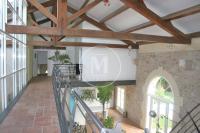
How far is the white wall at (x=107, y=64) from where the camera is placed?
34.3ft

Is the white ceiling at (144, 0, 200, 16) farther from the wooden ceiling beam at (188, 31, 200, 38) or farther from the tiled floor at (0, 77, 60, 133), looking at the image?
the tiled floor at (0, 77, 60, 133)

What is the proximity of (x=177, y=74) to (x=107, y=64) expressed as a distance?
4.08 meters

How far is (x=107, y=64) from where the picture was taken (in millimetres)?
10734

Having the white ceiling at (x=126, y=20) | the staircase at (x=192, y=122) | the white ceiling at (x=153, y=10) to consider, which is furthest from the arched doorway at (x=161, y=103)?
the white ceiling at (x=126, y=20)

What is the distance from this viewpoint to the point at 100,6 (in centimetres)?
846

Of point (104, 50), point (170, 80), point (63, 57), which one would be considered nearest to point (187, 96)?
point (170, 80)

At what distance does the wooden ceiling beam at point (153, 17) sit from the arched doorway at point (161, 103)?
2.30 m

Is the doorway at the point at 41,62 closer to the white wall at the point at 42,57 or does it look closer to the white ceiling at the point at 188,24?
the white wall at the point at 42,57

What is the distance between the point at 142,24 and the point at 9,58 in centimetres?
517

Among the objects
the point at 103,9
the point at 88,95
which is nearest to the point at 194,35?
the point at 103,9

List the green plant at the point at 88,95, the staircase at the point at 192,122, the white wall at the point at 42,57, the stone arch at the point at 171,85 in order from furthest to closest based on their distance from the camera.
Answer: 1. the green plant at the point at 88,95
2. the white wall at the point at 42,57
3. the stone arch at the point at 171,85
4. the staircase at the point at 192,122

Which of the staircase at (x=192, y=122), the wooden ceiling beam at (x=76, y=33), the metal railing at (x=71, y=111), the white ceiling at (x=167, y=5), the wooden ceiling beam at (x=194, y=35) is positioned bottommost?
the staircase at (x=192, y=122)

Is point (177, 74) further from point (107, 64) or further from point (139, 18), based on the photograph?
point (107, 64)

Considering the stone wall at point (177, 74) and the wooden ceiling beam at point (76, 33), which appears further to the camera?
the stone wall at point (177, 74)
